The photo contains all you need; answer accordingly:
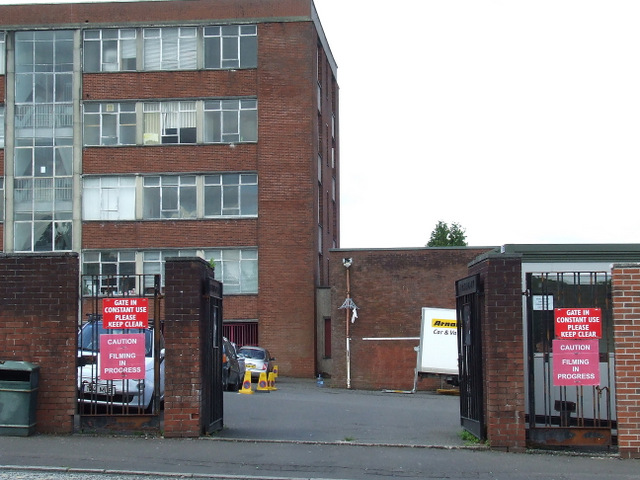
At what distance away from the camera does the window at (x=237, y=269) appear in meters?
40.2

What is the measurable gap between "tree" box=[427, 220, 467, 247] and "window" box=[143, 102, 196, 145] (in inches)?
1754

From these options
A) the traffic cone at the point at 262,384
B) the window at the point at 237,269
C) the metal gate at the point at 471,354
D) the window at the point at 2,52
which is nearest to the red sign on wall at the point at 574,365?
the metal gate at the point at 471,354

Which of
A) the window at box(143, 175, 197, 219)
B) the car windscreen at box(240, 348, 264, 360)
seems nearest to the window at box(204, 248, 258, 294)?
the window at box(143, 175, 197, 219)

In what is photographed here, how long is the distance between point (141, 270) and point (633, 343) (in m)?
A: 30.6

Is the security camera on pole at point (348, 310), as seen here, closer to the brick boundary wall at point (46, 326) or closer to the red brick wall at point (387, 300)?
the red brick wall at point (387, 300)

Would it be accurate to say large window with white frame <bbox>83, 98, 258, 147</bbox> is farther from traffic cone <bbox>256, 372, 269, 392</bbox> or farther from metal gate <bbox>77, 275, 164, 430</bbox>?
metal gate <bbox>77, 275, 164, 430</bbox>

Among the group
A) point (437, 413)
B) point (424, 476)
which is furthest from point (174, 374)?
point (437, 413)

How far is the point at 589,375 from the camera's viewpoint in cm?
1243

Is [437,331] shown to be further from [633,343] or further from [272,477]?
[272,477]

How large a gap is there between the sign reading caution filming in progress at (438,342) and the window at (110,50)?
62.7ft

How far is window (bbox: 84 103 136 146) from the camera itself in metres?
40.8

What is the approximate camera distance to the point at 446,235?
271 ft

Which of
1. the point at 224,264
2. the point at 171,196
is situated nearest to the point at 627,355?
the point at 224,264

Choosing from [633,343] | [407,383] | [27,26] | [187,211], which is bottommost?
[407,383]
